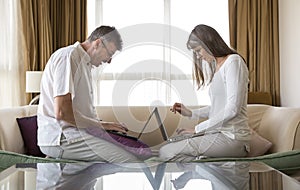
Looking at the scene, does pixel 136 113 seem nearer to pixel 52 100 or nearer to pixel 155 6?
pixel 52 100

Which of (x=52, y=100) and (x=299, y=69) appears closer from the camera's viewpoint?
(x=52, y=100)

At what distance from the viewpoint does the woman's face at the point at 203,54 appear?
2538 mm

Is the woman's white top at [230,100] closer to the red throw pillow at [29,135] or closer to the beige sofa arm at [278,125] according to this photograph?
the beige sofa arm at [278,125]

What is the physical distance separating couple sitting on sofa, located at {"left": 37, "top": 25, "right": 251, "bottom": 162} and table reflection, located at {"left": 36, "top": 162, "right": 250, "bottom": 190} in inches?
16.3

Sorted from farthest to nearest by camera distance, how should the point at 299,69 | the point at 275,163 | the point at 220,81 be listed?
the point at 299,69 < the point at 220,81 < the point at 275,163

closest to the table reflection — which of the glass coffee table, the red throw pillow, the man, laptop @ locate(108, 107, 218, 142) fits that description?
the glass coffee table

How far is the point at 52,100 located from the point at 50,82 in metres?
0.10

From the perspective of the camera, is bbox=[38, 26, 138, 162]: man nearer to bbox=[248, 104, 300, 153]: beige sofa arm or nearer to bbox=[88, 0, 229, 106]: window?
bbox=[88, 0, 229, 106]: window

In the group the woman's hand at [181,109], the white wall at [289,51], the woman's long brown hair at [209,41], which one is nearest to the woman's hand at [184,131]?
the woman's hand at [181,109]

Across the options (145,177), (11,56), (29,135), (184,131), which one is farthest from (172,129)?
(11,56)

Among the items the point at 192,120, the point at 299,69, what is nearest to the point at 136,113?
the point at 192,120

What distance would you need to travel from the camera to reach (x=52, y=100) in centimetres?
234

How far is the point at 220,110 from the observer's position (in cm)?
247

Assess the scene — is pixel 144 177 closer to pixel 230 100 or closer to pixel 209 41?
pixel 230 100
